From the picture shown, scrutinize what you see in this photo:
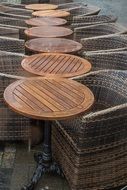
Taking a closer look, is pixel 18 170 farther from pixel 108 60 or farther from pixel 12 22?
pixel 12 22

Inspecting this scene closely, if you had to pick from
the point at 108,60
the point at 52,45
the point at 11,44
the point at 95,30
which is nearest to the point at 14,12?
the point at 95,30

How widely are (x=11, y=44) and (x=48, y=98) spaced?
6.71 ft

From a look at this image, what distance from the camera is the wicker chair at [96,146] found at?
3.24m

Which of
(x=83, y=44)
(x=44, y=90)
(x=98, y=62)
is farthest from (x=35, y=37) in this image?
(x=44, y=90)

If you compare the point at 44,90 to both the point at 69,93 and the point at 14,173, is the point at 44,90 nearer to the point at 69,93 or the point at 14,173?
the point at 69,93

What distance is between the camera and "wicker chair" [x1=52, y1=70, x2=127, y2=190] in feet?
10.6

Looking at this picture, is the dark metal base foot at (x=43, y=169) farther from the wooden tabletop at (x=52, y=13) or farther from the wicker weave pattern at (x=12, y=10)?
the wicker weave pattern at (x=12, y=10)

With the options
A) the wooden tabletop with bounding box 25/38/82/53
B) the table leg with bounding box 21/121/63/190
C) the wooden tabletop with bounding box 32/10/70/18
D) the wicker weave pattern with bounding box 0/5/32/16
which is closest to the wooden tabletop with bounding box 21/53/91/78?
the wooden tabletop with bounding box 25/38/82/53

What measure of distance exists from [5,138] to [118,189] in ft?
4.74

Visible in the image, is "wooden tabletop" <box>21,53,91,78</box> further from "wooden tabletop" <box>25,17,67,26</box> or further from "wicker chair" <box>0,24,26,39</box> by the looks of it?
"wooden tabletop" <box>25,17,67,26</box>

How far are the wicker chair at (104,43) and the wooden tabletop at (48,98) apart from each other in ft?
5.98

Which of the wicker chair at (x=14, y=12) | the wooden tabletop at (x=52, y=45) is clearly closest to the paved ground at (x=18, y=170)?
the wooden tabletop at (x=52, y=45)

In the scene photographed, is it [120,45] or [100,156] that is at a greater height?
[120,45]

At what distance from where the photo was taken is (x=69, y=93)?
3535 millimetres
